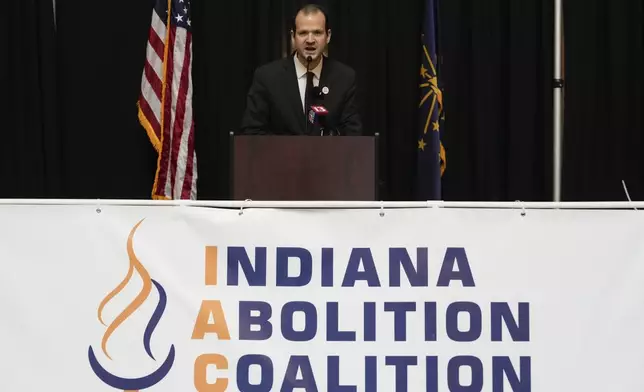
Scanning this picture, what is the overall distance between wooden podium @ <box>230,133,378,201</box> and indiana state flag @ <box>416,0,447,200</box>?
184 centimetres

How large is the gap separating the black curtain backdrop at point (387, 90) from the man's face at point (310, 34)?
1.43m

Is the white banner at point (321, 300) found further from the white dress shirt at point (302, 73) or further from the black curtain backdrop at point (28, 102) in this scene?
the black curtain backdrop at point (28, 102)

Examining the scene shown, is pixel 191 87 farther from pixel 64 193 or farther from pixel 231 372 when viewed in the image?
pixel 231 372

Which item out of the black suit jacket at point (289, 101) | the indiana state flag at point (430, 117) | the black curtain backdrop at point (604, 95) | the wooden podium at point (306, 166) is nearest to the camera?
the wooden podium at point (306, 166)

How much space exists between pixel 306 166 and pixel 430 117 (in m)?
1.99

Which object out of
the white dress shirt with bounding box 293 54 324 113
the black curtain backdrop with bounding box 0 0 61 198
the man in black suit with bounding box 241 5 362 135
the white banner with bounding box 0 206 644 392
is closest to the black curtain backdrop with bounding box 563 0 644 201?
the man in black suit with bounding box 241 5 362 135

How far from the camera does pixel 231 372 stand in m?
2.56

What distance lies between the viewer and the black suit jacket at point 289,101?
4066 mm

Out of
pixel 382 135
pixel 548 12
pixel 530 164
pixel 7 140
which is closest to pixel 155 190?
pixel 7 140

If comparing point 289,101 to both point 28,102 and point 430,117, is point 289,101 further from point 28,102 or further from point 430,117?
point 28,102

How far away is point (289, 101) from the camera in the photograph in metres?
4.08

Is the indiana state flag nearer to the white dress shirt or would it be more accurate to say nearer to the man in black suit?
the man in black suit

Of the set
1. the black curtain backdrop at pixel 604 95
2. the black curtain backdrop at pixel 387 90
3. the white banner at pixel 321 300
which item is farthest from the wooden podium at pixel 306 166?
the black curtain backdrop at pixel 604 95

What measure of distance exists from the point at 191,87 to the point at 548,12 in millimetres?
2285
